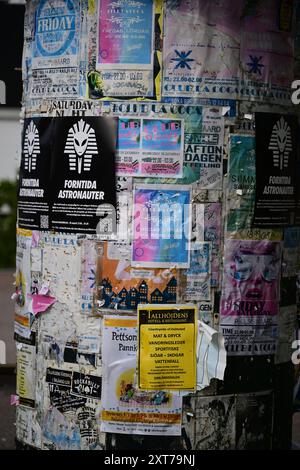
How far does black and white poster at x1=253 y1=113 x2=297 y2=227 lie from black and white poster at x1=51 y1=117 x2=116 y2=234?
2.65 ft

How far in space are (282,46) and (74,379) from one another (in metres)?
2.16

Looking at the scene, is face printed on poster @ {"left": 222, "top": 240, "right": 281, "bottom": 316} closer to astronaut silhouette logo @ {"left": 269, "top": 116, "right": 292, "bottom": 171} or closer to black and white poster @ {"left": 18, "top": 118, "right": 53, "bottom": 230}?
astronaut silhouette logo @ {"left": 269, "top": 116, "right": 292, "bottom": 171}

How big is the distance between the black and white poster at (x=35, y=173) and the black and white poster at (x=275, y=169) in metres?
1.16

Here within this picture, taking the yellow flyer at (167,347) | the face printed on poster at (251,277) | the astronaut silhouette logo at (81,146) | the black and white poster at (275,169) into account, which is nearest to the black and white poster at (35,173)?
the astronaut silhouette logo at (81,146)

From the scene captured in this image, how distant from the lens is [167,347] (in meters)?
4.86

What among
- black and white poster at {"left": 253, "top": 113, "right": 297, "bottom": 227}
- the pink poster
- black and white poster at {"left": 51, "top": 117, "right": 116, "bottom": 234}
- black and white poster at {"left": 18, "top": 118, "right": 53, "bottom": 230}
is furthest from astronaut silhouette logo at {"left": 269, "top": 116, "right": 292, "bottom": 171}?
black and white poster at {"left": 18, "top": 118, "right": 53, "bottom": 230}

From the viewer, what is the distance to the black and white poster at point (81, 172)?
15.8 feet

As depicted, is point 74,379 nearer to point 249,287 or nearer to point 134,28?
point 249,287

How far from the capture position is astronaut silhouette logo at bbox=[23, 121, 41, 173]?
16.8ft

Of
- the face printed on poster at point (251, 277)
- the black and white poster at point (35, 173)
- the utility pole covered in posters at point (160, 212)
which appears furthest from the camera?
the black and white poster at point (35, 173)

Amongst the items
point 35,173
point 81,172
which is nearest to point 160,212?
point 81,172

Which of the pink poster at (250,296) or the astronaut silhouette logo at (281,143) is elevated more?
the astronaut silhouette logo at (281,143)

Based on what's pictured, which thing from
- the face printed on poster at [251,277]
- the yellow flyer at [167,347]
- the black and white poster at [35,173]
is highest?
the black and white poster at [35,173]

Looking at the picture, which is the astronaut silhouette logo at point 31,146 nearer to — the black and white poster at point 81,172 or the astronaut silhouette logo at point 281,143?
the black and white poster at point 81,172
